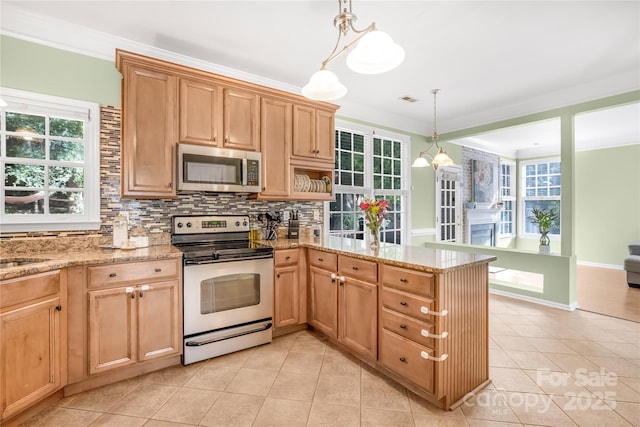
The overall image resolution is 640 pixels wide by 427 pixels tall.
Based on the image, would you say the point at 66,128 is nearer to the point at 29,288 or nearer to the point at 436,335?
the point at 29,288

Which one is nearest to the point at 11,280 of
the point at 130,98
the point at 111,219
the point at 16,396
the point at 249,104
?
the point at 16,396

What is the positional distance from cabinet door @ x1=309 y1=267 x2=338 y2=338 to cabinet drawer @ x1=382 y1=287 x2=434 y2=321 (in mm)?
628

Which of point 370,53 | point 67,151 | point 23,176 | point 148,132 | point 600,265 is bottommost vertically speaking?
point 600,265

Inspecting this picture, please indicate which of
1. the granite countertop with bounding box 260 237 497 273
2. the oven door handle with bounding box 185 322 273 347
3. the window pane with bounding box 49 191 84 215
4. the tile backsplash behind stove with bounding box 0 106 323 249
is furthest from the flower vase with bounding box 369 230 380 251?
the window pane with bounding box 49 191 84 215

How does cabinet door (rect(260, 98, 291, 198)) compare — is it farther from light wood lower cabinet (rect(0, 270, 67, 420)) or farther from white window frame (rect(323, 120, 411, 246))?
light wood lower cabinet (rect(0, 270, 67, 420))

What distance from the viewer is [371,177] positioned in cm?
461

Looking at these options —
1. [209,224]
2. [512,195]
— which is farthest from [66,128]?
[512,195]

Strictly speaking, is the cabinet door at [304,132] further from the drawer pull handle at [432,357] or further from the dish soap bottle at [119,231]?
the drawer pull handle at [432,357]

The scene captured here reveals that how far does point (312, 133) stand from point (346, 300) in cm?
194

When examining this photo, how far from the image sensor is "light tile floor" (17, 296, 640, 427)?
1836 mm

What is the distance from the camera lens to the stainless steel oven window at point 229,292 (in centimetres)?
253

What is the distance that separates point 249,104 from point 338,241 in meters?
1.67

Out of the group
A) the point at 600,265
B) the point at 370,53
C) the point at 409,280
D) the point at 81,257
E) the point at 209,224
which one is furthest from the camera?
the point at 600,265

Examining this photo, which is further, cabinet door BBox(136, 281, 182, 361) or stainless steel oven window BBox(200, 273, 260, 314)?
stainless steel oven window BBox(200, 273, 260, 314)
